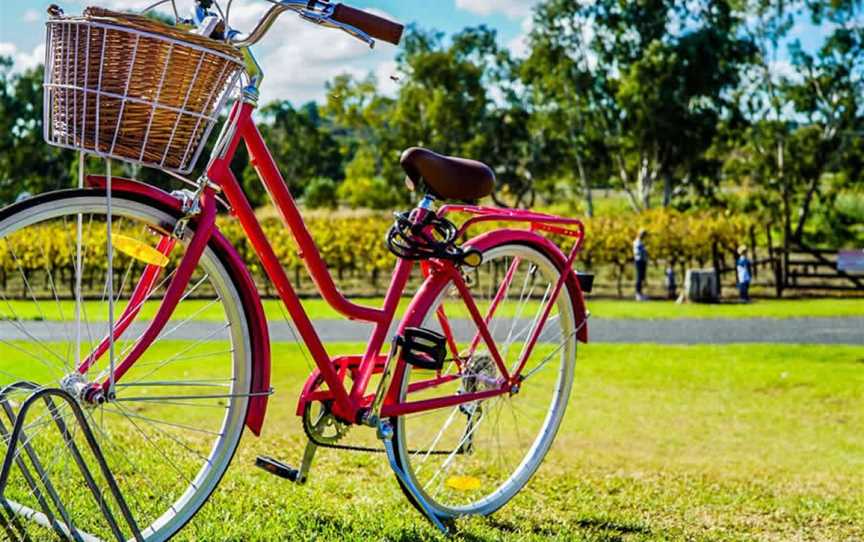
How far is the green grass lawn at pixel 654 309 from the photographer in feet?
59.0

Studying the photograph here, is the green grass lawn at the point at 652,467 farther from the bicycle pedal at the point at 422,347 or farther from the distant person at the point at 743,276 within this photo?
the distant person at the point at 743,276

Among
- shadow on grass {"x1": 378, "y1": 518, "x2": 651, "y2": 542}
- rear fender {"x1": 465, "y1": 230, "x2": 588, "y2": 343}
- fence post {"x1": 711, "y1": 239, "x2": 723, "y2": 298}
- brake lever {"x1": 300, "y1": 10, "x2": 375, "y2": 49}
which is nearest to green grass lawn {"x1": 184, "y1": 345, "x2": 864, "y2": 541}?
shadow on grass {"x1": 378, "y1": 518, "x2": 651, "y2": 542}

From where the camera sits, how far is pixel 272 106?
47000 mm

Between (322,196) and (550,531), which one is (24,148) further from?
(550,531)

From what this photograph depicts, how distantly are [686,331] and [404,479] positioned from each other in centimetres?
1252

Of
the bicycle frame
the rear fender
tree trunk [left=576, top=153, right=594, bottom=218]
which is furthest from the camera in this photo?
tree trunk [left=576, top=153, right=594, bottom=218]

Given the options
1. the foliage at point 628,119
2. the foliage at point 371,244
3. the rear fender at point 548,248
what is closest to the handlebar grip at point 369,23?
the rear fender at point 548,248

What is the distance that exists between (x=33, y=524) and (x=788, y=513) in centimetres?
300

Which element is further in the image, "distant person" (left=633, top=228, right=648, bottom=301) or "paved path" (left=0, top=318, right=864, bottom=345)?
"distant person" (left=633, top=228, right=648, bottom=301)

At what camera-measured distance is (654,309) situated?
19.2m

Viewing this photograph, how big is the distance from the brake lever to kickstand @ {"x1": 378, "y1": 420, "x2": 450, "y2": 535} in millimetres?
Result: 1228

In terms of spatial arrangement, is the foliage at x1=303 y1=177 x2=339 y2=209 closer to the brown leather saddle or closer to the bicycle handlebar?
the brown leather saddle

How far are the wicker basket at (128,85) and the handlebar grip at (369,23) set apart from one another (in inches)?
16.5

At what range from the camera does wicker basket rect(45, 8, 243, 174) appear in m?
2.76
